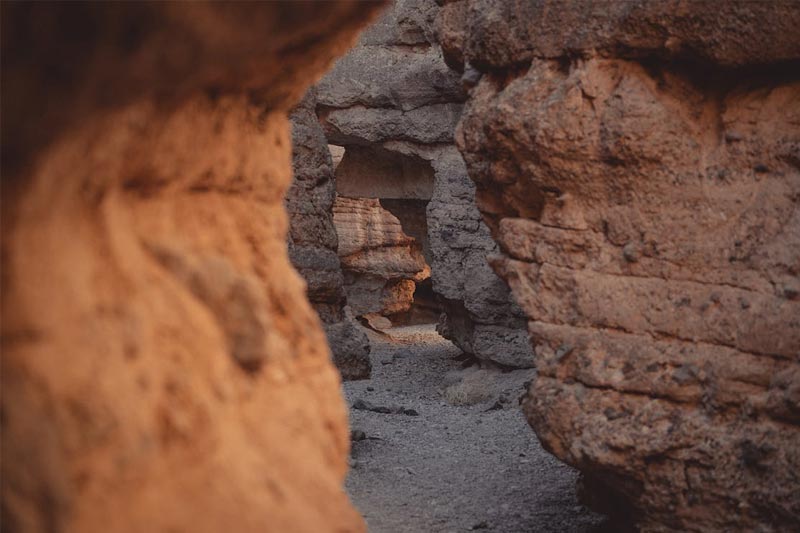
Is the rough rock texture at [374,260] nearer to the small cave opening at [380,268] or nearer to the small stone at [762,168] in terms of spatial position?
the small cave opening at [380,268]

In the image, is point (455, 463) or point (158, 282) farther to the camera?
point (455, 463)

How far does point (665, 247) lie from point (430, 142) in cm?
699

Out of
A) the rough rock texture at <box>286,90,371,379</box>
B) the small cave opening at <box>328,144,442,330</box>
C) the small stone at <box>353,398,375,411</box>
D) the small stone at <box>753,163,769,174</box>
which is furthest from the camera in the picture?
the small cave opening at <box>328,144,442,330</box>

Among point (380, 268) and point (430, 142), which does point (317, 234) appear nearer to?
point (430, 142)

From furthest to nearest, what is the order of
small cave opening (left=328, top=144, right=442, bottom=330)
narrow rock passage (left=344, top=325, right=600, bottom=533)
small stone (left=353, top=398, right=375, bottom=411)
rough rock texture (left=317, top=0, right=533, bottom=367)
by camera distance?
1. small cave opening (left=328, top=144, right=442, bottom=330)
2. rough rock texture (left=317, top=0, right=533, bottom=367)
3. small stone (left=353, top=398, right=375, bottom=411)
4. narrow rock passage (left=344, top=325, right=600, bottom=533)

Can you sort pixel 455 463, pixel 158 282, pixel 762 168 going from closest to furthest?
1. pixel 158 282
2. pixel 762 168
3. pixel 455 463

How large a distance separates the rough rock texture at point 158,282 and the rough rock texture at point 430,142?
7206 mm

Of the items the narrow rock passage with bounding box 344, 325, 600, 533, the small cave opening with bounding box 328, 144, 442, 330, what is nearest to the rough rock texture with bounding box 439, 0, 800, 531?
the narrow rock passage with bounding box 344, 325, 600, 533

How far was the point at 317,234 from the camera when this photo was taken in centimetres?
850

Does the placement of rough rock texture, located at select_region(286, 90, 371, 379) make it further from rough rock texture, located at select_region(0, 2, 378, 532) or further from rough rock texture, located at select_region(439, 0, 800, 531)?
rough rock texture, located at select_region(0, 2, 378, 532)

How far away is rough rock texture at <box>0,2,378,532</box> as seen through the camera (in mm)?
1662

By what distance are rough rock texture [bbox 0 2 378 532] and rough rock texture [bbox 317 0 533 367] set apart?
721cm

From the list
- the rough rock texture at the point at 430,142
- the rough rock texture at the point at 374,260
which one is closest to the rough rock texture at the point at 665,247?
the rough rock texture at the point at 430,142

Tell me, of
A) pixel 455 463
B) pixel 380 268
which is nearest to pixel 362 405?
pixel 455 463
